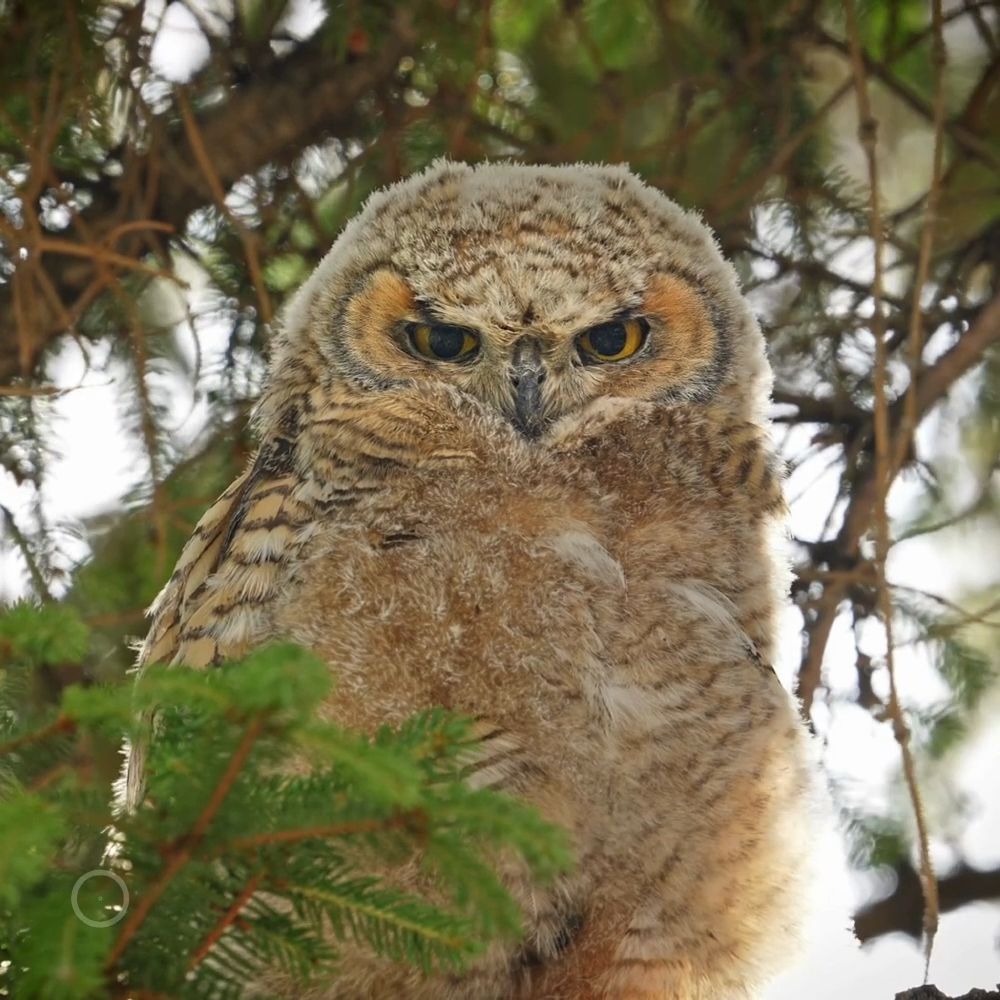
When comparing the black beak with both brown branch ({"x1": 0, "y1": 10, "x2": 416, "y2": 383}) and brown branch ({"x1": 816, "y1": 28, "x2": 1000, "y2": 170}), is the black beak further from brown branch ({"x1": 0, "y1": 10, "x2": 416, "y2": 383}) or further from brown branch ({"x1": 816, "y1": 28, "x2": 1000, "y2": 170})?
brown branch ({"x1": 816, "y1": 28, "x2": 1000, "y2": 170})

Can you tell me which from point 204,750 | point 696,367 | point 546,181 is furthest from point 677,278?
point 204,750

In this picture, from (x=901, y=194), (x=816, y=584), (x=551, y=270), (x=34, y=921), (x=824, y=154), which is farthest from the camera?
(x=901, y=194)

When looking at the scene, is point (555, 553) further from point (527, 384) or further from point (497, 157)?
point (497, 157)

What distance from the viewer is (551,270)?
79.7 inches

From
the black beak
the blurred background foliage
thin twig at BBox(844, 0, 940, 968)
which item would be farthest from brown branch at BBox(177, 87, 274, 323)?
thin twig at BBox(844, 0, 940, 968)

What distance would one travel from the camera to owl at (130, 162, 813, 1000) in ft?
5.31

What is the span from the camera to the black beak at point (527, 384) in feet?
6.29

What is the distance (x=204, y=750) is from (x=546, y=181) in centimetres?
140

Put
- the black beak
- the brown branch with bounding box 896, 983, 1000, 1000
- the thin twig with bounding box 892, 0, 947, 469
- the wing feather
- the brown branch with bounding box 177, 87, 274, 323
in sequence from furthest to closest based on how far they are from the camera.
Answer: the brown branch with bounding box 177, 87, 274, 323
the thin twig with bounding box 892, 0, 947, 469
the black beak
the wing feather
the brown branch with bounding box 896, 983, 1000, 1000

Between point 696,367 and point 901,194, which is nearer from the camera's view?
point 696,367

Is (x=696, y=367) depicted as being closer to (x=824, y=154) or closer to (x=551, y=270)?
(x=551, y=270)

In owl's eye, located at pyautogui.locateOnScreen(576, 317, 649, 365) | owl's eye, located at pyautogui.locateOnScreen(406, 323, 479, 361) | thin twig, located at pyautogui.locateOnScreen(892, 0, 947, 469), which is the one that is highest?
thin twig, located at pyautogui.locateOnScreen(892, 0, 947, 469)

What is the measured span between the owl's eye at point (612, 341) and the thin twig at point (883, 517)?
1.43 feet

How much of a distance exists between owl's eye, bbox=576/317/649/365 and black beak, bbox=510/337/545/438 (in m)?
0.07
